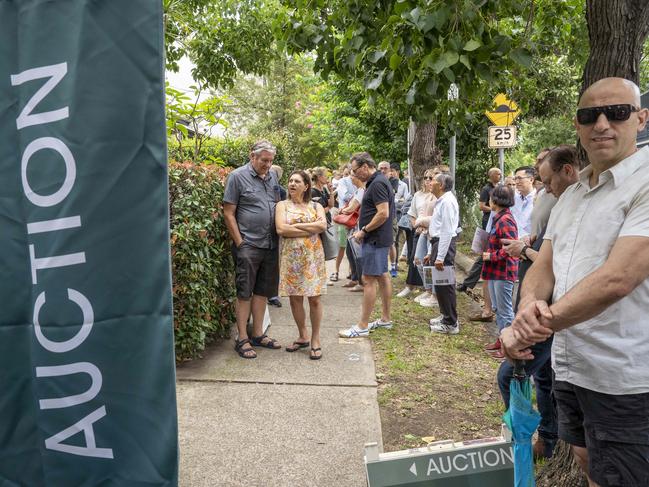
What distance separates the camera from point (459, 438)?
382 cm

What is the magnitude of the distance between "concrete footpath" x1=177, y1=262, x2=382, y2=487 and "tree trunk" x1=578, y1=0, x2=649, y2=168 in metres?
2.73

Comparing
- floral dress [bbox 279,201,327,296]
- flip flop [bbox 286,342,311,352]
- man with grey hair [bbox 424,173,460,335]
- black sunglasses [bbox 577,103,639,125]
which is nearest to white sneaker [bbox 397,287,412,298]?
man with grey hair [bbox 424,173,460,335]

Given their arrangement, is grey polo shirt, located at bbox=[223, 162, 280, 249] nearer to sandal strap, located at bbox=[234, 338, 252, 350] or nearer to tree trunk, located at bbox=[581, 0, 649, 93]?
sandal strap, located at bbox=[234, 338, 252, 350]

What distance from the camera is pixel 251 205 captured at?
5391 mm

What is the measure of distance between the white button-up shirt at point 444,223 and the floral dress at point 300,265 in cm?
172

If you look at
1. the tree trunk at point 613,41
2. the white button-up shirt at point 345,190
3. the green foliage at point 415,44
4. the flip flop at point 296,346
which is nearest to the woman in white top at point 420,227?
the white button-up shirt at point 345,190

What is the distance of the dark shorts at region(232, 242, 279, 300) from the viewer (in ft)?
17.7

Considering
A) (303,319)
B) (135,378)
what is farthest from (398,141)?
(135,378)

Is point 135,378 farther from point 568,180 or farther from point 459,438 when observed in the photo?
point 459,438

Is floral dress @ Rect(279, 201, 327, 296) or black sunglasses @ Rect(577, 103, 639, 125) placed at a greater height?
black sunglasses @ Rect(577, 103, 639, 125)

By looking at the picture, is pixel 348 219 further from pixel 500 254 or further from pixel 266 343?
pixel 266 343

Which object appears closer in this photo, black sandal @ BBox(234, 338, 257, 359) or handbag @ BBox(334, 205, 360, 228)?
black sandal @ BBox(234, 338, 257, 359)

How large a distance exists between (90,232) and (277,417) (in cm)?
324

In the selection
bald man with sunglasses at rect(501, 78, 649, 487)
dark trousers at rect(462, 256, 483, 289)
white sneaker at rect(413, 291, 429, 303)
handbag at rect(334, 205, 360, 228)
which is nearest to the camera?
bald man with sunglasses at rect(501, 78, 649, 487)
